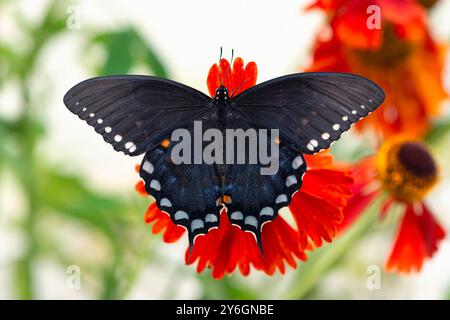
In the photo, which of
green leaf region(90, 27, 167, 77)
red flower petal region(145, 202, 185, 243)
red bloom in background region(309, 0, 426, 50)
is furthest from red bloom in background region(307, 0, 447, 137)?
red flower petal region(145, 202, 185, 243)

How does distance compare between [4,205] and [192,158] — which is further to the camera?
[4,205]

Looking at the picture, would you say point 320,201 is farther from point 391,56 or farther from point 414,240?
point 391,56

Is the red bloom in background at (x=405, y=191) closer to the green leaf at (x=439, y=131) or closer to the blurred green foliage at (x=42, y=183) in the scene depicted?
the green leaf at (x=439, y=131)

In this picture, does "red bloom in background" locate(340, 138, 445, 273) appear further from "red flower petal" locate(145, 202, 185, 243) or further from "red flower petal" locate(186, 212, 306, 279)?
"red flower petal" locate(145, 202, 185, 243)

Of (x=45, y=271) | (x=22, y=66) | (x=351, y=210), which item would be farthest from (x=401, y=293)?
(x=22, y=66)

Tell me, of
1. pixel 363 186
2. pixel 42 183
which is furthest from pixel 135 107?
pixel 42 183
